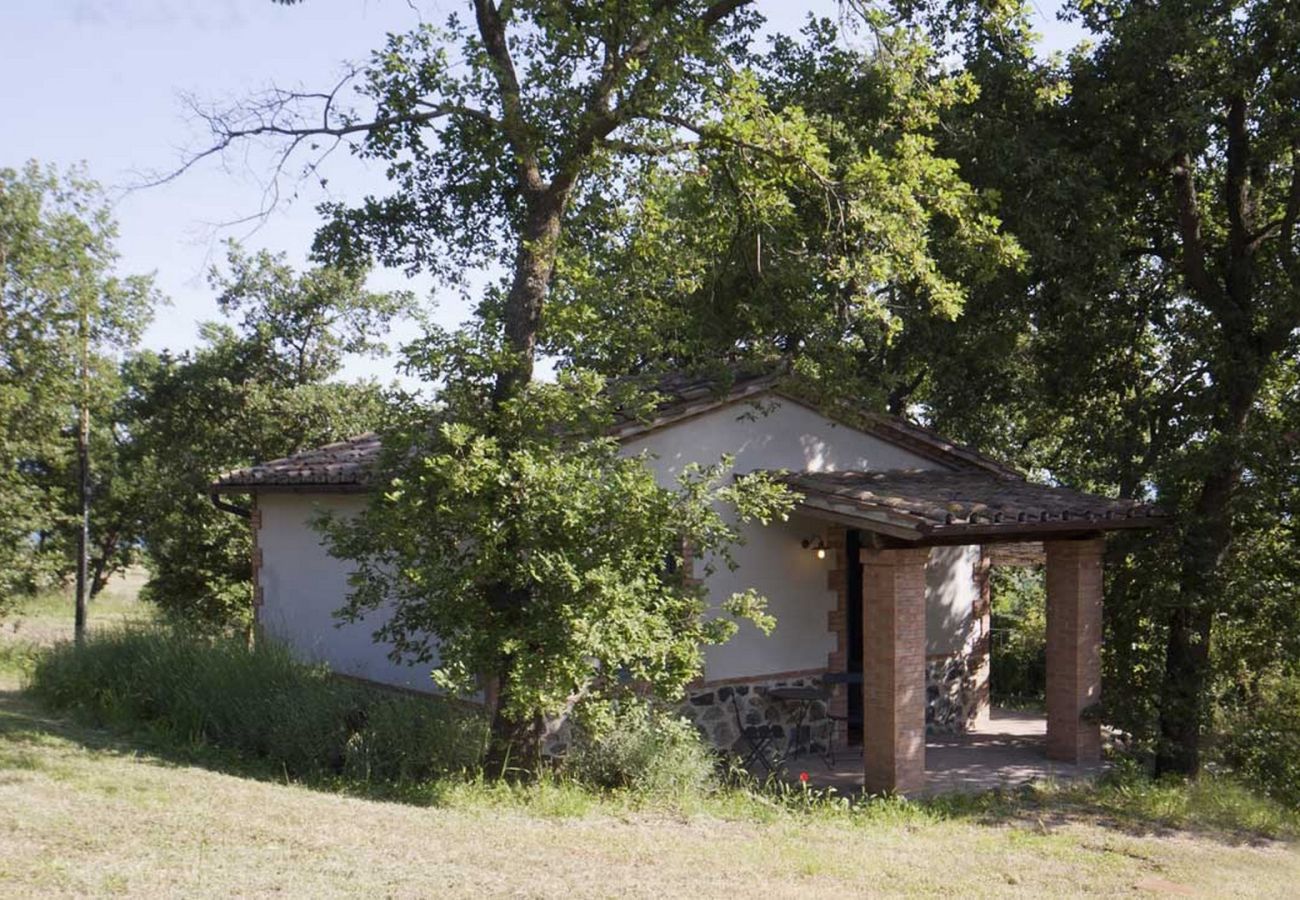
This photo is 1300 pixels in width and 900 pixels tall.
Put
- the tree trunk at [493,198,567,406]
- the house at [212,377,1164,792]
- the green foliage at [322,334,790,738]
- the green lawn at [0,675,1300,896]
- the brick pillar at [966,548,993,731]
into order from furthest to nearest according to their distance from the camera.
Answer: the brick pillar at [966,548,993,731] → the house at [212,377,1164,792] → the tree trunk at [493,198,567,406] → the green foliage at [322,334,790,738] → the green lawn at [0,675,1300,896]

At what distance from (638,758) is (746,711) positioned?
2527 millimetres

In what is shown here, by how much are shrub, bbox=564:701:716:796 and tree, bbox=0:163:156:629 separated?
13454 mm

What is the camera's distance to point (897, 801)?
33.2ft

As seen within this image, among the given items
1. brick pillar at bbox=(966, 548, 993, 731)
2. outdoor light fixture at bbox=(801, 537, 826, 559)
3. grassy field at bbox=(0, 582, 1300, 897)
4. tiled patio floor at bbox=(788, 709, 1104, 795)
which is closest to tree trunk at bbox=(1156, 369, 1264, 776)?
tiled patio floor at bbox=(788, 709, 1104, 795)

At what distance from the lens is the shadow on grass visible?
30.3 ft

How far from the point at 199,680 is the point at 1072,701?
9217 millimetres

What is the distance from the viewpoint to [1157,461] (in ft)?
41.1

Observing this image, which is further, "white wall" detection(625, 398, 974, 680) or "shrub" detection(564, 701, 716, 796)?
"white wall" detection(625, 398, 974, 680)

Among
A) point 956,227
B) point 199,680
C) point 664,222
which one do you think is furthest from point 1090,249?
point 199,680

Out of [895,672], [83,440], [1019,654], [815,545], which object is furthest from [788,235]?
[83,440]

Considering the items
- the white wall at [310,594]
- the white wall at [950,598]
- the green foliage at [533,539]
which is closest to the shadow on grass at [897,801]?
the green foliage at [533,539]

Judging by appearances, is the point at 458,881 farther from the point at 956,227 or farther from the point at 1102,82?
the point at 1102,82

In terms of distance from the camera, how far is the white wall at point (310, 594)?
13.3 m

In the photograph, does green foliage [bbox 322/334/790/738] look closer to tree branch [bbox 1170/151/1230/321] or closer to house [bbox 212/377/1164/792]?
house [bbox 212/377/1164/792]
